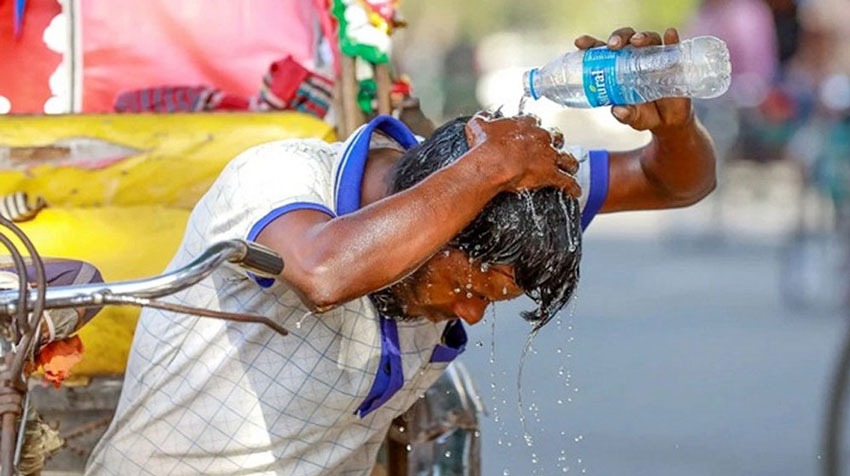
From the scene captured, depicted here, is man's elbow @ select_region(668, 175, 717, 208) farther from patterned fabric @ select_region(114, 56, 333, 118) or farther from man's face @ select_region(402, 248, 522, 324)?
patterned fabric @ select_region(114, 56, 333, 118)

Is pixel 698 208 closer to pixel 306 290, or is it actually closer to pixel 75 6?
pixel 75 6

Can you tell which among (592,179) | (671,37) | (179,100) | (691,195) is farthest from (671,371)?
→ (671,37)

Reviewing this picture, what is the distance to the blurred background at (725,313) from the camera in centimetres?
696

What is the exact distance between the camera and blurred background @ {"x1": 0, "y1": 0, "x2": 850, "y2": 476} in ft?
21.8

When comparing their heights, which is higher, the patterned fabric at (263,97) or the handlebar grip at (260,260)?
the handlebar grip at (260,260)

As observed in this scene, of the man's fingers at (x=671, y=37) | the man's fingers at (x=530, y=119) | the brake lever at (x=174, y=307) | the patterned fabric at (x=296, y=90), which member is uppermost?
the man's fingers at (x=671, y=37)

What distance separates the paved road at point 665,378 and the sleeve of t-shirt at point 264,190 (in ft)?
9.50

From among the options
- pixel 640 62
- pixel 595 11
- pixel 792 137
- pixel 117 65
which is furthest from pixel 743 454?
pixel 595 11

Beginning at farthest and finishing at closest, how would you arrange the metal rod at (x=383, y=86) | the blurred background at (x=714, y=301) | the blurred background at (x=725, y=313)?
the blurred background at (x=725, y=313) < the blurred background at (x=714, y=301) < the metal rod at (x=383, y=86)

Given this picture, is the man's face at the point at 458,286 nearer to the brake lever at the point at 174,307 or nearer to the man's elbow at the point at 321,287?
the man's elbow at the point at 321,287

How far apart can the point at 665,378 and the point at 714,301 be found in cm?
243

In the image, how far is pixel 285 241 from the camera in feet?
8.43

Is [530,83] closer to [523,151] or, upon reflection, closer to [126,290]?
[523,151]

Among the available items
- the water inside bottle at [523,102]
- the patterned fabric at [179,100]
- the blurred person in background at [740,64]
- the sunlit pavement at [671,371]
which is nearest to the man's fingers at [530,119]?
the water inside bottle at [523,102]
